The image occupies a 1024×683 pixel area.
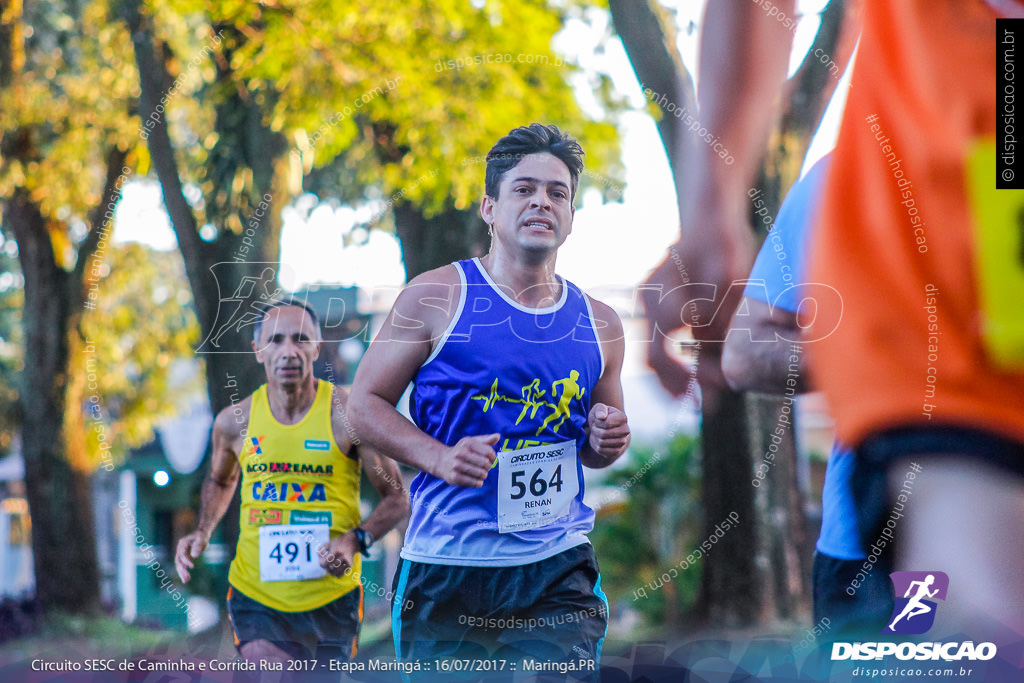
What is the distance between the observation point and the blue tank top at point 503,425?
2.87 m

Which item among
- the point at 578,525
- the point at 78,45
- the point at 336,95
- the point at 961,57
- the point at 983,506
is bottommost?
the point at 578,525

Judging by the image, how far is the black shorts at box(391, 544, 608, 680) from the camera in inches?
112

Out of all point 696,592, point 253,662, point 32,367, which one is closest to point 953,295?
point 696,592

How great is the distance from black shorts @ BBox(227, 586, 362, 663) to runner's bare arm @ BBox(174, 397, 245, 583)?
304mm

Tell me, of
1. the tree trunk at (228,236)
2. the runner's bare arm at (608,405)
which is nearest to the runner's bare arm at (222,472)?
the tree trunk at (228,236)

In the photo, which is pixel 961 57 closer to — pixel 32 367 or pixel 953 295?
pixel 953 295

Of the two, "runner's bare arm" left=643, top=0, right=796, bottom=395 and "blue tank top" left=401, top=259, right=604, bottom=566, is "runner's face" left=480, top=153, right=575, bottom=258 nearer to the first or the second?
"blue tank top" left=401, top=259, right=604, bottom=566

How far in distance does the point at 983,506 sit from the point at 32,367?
196 inches

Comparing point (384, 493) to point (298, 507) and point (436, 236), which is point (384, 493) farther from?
point (436, 236)

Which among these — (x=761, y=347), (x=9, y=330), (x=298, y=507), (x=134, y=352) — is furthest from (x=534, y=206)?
(x=9, y=330)

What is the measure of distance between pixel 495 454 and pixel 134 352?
4.99 metres

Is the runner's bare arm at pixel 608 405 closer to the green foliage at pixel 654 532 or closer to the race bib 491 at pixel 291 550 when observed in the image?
the green foliage at pixel 654 532

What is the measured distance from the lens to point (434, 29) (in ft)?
13.8

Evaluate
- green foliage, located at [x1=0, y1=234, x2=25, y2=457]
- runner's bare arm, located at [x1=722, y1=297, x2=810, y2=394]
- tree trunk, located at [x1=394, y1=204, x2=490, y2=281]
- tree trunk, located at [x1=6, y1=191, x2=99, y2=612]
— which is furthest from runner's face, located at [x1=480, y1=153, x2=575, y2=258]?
green foliage, located at [x1=0, y1=234, x2=25, y2=457]
